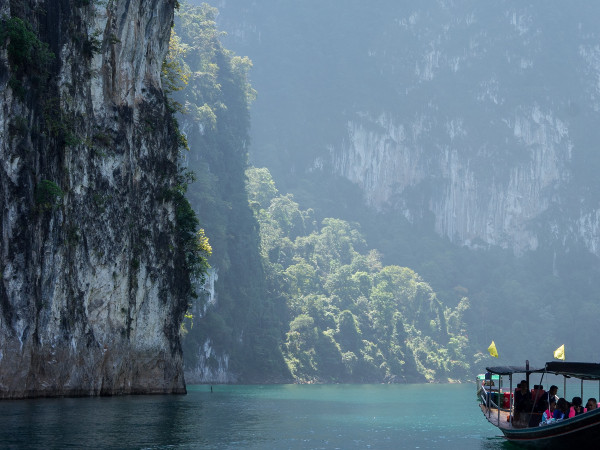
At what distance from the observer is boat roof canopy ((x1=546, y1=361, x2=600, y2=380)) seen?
22531mm

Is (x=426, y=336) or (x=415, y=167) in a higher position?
(x=415, y=167)

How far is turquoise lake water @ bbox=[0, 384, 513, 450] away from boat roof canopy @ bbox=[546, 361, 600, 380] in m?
4.40

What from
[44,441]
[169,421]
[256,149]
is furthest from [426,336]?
[44,441]

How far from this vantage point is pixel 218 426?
31531 mm

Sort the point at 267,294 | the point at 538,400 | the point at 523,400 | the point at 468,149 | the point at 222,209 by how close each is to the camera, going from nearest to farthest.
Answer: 1. the point at 538,400
2. the point at 523,400
3. the point at 222,209
4. the point at 267,294
5. the point at 468,149

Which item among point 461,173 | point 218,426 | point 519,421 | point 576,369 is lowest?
point 218,426

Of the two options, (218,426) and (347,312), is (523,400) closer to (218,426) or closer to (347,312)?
(218,426)

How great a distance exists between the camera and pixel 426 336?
422ft

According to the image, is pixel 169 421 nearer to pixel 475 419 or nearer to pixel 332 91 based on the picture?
pixel 475 419

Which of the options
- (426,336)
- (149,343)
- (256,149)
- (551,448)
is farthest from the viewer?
(256,149)

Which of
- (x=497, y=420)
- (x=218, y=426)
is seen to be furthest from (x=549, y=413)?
(x=218, y=426)

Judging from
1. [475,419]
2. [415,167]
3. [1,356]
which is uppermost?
[415,167]

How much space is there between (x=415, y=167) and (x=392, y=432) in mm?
148462

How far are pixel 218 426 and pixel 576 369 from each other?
13.9 m
